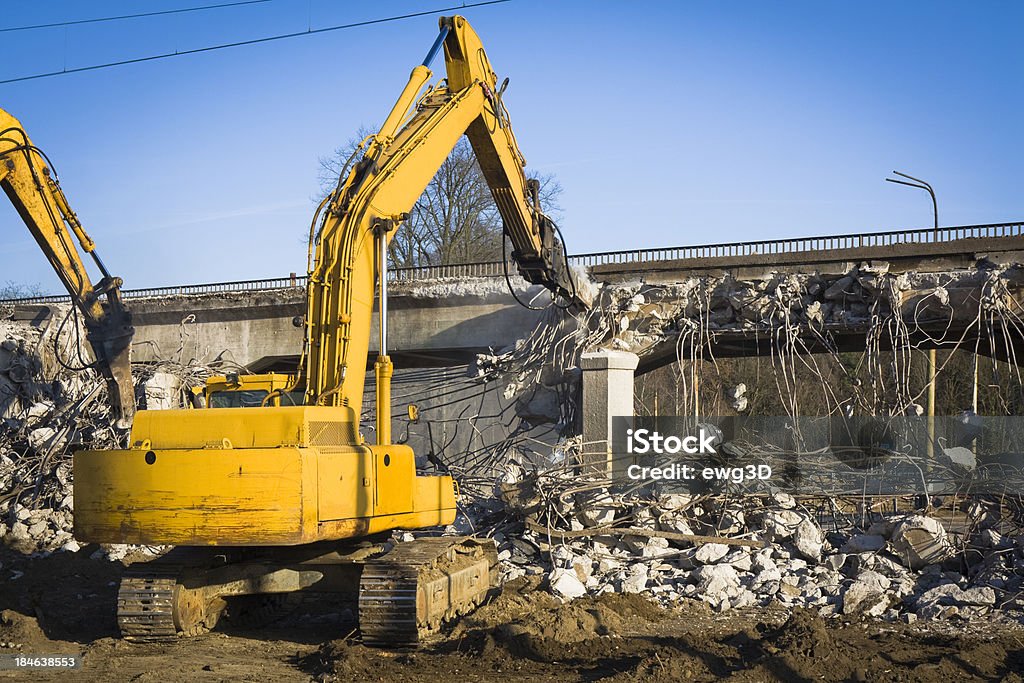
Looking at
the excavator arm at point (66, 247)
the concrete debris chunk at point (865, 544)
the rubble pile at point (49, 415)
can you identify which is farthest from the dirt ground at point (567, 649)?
the rubble pile at point (49, 415)

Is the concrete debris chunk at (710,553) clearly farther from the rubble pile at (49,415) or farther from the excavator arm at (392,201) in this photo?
the rubble pile at (49,415)

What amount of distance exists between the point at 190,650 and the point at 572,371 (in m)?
6.94

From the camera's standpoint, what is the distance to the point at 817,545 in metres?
10.3

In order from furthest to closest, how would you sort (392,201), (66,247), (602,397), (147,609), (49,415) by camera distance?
(49,415), (602,397), (66,247), (392,201), (147,609)

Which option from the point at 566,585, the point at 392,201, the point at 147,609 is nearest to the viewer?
the point at 147,609

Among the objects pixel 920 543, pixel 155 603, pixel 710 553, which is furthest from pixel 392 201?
pixel 920 543

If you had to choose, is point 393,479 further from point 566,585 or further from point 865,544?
point 865,544

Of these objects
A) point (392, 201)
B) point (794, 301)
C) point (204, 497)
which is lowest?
point (204, 497)

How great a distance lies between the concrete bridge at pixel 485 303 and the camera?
1364 centimetres

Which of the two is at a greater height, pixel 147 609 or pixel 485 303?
pixel 485 303

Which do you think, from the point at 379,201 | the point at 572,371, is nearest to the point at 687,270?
the point at 572,371

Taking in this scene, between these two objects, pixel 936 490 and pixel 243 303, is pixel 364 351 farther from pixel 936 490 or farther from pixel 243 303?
pixel 243 303

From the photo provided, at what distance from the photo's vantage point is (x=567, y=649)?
7.35 meters

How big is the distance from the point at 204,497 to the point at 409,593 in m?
1.66
